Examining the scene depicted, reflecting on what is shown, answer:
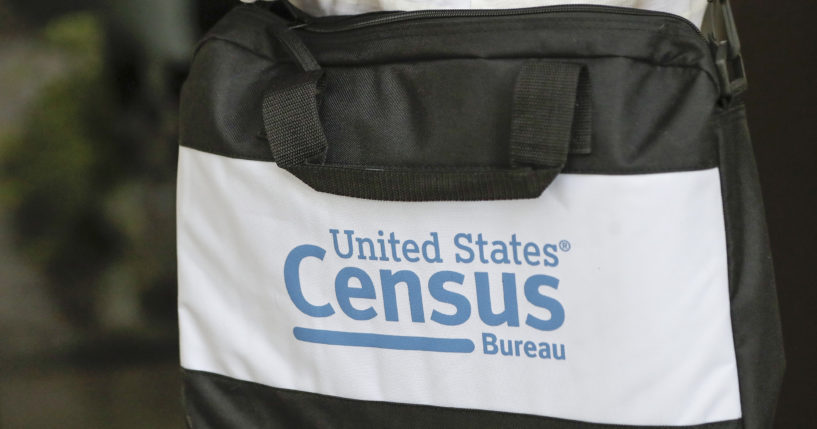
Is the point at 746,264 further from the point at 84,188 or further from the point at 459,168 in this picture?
the point at 84,188

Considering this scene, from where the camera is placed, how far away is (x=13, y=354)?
3.73 ft

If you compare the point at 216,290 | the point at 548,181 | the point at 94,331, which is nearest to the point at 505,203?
the point at 548,181

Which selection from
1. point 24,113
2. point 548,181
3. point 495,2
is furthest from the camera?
point 24,113

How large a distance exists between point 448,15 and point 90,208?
0.63 metres

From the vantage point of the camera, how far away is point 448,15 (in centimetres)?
67

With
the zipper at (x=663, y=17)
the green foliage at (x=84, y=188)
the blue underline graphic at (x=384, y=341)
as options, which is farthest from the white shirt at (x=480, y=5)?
the green foliage at (x=84, y=188)

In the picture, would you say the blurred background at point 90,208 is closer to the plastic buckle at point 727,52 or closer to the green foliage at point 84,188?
the green foliage at point 84,188

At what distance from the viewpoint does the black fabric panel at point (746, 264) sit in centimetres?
63

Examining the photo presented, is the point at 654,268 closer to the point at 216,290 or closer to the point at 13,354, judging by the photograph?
the point at 216,290

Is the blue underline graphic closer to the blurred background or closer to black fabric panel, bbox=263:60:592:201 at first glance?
black fabric panel, bbox=263:60:592:201

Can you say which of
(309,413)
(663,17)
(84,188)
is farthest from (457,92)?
(84,188)

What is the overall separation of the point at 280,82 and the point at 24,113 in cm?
53

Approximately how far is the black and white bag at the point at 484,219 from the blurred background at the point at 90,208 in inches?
13.3

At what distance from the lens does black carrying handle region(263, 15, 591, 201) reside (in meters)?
0.61
